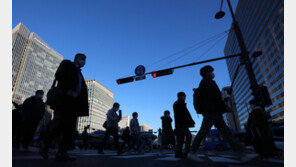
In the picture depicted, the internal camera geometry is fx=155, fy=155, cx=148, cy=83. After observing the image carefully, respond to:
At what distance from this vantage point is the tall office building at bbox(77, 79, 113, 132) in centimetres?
10975

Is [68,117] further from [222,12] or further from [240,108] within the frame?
[240,108]

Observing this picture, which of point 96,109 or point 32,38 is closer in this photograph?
point 32,38

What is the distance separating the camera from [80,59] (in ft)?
9.42

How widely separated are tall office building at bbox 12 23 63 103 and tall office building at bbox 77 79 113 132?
1133 inches

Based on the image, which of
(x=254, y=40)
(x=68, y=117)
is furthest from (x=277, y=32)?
(x=68, y=117)

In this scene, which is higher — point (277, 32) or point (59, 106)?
point (277, 32)

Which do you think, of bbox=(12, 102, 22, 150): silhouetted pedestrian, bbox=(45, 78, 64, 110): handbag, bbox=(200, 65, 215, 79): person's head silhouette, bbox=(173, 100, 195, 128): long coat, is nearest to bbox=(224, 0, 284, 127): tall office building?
bbox=(173, 100, 195, 128): long coat

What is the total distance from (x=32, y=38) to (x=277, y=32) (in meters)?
134

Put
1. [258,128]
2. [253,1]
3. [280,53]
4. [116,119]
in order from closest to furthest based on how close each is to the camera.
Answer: [258,128] → [116,119] → [280,53] → [253,1]

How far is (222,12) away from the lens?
8.33 meters

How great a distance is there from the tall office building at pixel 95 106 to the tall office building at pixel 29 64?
28.8 meters

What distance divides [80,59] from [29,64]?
121 meters

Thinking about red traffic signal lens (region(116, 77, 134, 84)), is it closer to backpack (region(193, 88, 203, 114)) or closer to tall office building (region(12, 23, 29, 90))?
backpack (region(193, 88, 203, 114))

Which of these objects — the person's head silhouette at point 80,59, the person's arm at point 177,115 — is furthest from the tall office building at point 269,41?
the person's head silhouette at point 80,59
